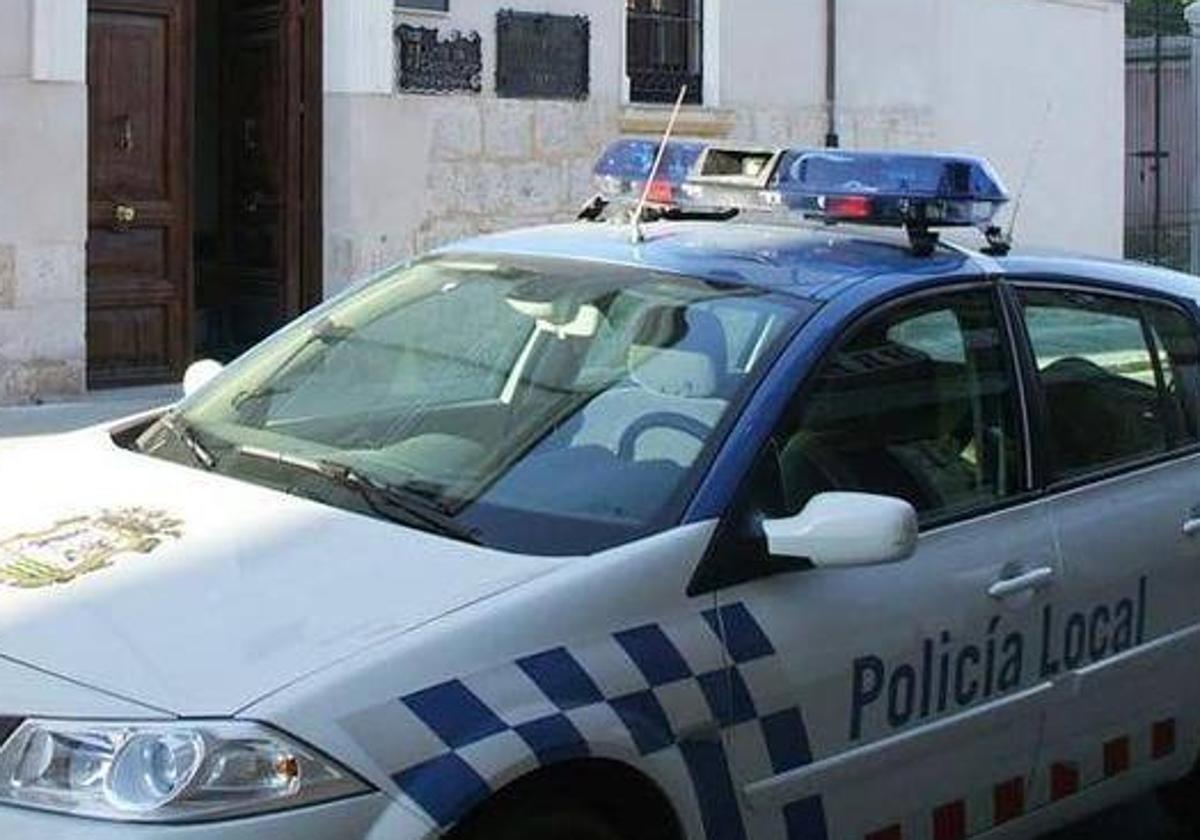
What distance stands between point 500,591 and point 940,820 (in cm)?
120

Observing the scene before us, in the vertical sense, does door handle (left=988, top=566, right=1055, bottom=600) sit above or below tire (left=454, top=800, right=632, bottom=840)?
above

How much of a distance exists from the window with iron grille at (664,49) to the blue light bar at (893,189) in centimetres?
881

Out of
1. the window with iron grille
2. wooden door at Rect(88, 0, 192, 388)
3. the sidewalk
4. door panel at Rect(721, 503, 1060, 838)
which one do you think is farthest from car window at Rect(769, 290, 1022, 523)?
the window with iron grille

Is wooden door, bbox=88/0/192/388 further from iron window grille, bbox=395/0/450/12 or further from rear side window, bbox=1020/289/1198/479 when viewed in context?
rear side window, bbox=1020/289/1198/479

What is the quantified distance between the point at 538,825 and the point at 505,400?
108cm

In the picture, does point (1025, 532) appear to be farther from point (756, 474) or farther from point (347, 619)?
point (347, 619)

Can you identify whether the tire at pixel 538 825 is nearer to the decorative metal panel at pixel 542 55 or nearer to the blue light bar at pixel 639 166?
the blue light bar at pixel 639 166

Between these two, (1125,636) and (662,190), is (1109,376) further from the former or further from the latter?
(662,190)

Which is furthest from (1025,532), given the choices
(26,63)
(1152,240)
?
(1152,240)

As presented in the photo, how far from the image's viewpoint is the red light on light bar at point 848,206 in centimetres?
429

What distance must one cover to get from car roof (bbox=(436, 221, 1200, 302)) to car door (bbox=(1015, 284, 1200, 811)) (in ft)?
0.33

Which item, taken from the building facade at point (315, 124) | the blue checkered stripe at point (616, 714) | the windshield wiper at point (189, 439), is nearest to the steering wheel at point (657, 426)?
the blue checkered stripe at point (616, 714)

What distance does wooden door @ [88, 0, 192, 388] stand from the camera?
427 inches

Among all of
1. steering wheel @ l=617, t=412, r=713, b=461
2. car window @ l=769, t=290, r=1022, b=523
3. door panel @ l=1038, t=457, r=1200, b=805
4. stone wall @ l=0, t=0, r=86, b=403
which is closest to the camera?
steering wheel @ l=617, t=412, r=713, b=461
